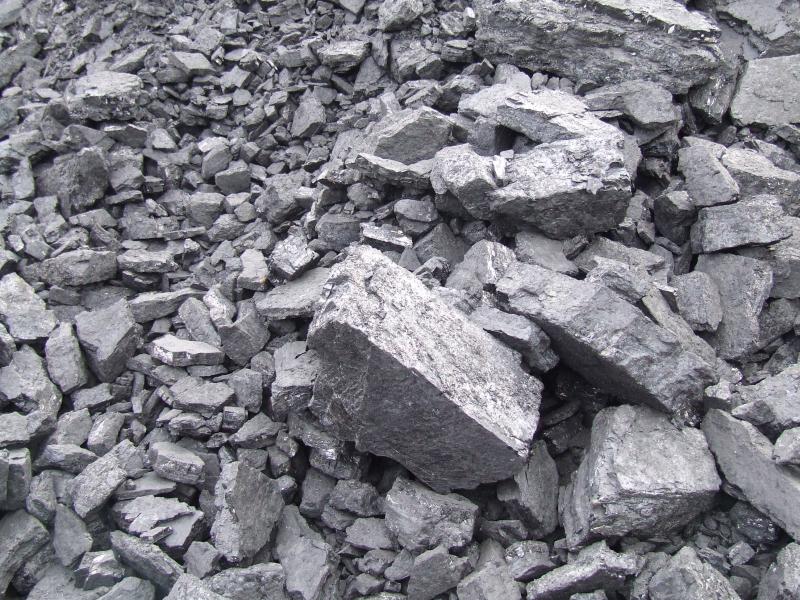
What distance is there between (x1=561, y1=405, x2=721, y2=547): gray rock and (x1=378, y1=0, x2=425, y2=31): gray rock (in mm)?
4171

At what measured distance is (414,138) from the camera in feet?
16.8

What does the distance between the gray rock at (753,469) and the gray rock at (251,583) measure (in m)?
2.47

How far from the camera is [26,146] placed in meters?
6.39

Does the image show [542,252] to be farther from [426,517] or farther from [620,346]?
[426,517]

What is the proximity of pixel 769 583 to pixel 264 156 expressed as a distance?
505 centimetres

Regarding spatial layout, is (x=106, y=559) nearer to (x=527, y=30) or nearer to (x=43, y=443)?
(x=43, y=443)

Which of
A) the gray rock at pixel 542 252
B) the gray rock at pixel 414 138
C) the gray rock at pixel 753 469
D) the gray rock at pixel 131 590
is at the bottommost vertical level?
the gray rock at pixel 131 590

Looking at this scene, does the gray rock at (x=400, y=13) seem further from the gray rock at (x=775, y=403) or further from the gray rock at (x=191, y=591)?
the gray rock at (x=191, y=591)

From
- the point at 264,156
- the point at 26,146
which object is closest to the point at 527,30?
the point at 264,156

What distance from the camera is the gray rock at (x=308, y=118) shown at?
617 centimetres

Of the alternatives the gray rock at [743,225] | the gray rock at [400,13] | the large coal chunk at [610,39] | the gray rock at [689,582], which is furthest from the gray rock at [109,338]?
the gray rock at [743,225]

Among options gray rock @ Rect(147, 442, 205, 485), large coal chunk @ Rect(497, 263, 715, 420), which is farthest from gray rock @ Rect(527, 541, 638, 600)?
gray rock @ Rect(147, 442, 205, 485)

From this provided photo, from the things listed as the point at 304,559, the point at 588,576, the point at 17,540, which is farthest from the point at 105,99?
the point at 588,576

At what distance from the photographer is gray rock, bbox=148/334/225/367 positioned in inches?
179
